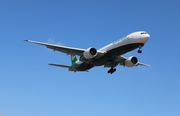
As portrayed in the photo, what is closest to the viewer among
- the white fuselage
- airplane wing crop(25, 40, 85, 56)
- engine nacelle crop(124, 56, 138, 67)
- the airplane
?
the white fuselage

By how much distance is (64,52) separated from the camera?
172 feet

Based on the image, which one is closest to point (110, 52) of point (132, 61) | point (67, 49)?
point (132, 61)

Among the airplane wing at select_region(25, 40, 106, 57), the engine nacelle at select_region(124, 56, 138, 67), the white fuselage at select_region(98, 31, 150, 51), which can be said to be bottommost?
the engine nacelle at select_region(124, 56, 138, 67)

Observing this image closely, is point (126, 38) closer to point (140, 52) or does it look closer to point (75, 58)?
point (140, 52)

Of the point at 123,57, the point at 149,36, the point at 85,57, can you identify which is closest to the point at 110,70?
the point at 123,57

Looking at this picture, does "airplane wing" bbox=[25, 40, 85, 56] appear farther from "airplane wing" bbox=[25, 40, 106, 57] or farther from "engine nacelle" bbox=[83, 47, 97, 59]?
"engine nacelle" bbox=[83, 47, 97, 59]

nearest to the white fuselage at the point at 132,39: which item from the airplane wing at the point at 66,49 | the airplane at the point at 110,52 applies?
the airplane at the point at 110,52

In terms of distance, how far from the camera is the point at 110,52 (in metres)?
49.7

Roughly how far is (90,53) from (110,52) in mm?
2960

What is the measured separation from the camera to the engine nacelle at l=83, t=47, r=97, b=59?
49.3 metres

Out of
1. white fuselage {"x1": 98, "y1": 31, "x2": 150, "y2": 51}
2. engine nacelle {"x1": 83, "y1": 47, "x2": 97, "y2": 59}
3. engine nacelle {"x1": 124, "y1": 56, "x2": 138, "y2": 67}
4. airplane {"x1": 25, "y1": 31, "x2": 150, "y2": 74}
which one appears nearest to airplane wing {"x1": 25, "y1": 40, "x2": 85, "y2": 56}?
airplane {"x1": 25, "y1": 31, "x2": 150, "y2": 74}

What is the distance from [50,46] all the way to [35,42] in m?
2.63

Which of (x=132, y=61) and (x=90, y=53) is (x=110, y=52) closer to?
(x=90, y=53)

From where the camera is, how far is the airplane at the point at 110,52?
47562 mm
